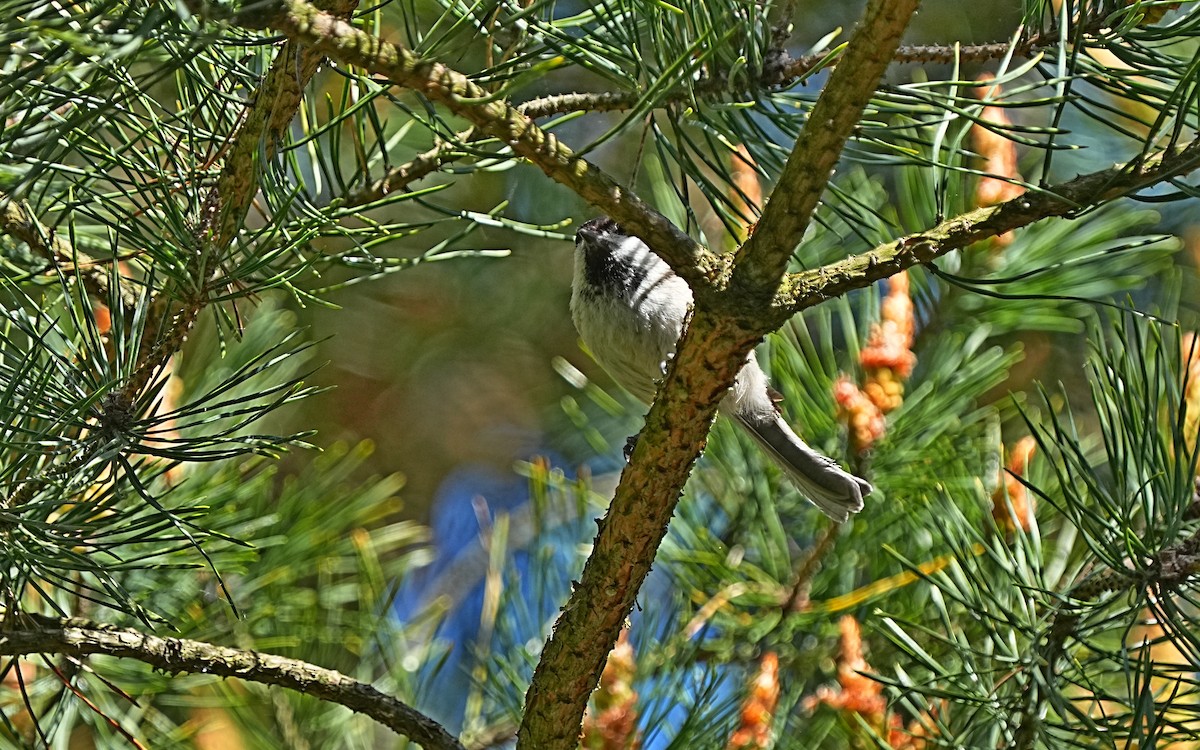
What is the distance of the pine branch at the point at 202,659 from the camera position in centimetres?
112

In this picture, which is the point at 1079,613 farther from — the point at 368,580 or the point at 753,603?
the point at 368,580

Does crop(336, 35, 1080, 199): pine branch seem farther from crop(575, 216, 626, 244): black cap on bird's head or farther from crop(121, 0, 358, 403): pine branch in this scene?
crop(575, 216, 626, 244): black cap on bird's head

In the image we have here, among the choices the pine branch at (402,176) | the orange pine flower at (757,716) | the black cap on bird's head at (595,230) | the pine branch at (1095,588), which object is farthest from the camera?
the black cap on bird's head at (595,230)

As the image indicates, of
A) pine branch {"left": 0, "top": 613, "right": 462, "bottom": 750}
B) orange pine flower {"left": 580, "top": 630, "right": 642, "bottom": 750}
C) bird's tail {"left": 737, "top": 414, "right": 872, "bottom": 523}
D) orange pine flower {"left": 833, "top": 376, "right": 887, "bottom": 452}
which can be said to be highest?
orange pine flower {"left": 833, "top": 376, "right": 887, "bottom": 452}

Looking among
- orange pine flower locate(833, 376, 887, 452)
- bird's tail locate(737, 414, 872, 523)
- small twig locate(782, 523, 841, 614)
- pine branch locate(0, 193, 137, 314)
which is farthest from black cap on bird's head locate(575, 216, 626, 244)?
pine branch locate(0, 193, 137, 314)

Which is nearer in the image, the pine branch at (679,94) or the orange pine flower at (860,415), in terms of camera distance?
the pine branch at (679,94)

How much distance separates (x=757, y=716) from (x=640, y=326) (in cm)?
82

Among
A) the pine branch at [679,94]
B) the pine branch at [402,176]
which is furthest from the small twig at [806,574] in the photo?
the pine branch at [402,176]

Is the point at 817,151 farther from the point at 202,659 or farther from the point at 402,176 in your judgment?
the point at 202,659

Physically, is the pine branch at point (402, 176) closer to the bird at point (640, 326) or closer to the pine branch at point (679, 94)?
the pine branch at point (679, 94)

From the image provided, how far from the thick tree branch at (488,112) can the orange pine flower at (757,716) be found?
87 centimetres

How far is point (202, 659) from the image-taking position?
117 cm

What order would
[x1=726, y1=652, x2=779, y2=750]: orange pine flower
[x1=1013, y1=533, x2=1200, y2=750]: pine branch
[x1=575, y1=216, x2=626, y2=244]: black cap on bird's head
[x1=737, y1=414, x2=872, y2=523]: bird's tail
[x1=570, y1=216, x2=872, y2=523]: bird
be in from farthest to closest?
[x1=575, y1=216, x2=626, y2=244]: black cap on bird's head → [x1=570, y1=216, x2=872, y2=523]: bird → [x1=737, y1=414, x2=872, y2=523]: bird's tail → [x1=726, y1=652, x2=779, y2=750]: orange pine flower → [x1=1013, y1=533, x2=1200, y2=750]: pine branch

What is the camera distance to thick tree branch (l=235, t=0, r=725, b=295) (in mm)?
788
